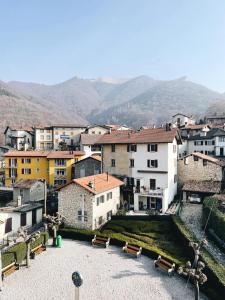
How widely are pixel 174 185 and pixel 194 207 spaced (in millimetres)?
8596

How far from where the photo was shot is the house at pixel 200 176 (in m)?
43.7

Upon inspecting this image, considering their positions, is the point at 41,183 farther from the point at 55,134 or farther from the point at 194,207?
the point at 55,134

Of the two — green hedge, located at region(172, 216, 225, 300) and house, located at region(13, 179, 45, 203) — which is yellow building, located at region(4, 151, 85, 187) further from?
green hedge, located at region(172, 216, 225, 300)

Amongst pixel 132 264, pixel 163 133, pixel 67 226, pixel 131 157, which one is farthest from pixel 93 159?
pixel 132 264

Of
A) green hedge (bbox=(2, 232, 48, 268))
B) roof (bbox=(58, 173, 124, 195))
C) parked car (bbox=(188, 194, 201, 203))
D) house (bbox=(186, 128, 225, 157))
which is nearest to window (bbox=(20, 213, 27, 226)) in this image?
roof (bbox=(58, 173, 124, 195))

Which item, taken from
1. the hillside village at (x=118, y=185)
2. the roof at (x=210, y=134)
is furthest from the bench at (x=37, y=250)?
the roof at (x=210, y=134)

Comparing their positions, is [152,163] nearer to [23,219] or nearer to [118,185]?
[118,185]

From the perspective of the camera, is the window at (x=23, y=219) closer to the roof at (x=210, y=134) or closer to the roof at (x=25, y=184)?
the roof at (x=25, y=184)

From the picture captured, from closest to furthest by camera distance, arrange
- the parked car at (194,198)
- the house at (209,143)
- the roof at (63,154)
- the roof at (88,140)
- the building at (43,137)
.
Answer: the parked car at (194,198)
the roof at (63,154)
the house at (209,143)
the roof at (88,140)
the building at (43,137)

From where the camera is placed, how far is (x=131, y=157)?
4738cm

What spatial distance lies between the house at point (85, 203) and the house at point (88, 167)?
14.6 metres

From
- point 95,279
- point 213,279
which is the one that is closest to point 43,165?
point 95,279

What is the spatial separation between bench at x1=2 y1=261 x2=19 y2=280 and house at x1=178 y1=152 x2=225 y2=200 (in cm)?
2642

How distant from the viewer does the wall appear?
47312 millimetres
